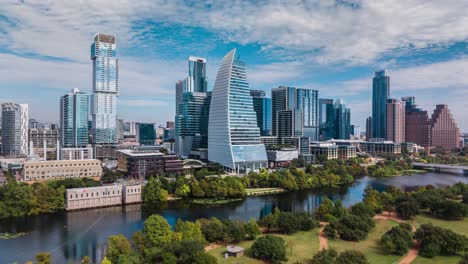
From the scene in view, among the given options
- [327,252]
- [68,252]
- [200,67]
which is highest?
[200,67]

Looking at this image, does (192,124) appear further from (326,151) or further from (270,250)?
(270,250)

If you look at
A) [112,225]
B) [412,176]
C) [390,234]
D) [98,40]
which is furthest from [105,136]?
[390,234]

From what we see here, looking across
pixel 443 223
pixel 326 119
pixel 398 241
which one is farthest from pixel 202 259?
pixel 326 119

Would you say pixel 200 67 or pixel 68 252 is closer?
pixel 68 252

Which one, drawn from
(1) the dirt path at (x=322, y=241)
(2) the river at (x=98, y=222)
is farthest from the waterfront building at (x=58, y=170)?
(1) the dirt path at (x=322, y=241)

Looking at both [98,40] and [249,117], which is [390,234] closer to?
[249,117]

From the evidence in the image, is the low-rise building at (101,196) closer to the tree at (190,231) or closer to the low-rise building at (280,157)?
the tree at (190,231)

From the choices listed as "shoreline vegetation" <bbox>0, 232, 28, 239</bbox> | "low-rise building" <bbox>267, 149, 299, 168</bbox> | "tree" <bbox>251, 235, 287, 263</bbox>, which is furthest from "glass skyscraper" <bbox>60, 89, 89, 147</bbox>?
"tree" <bbox>251, 235, 287, 263</bbox>

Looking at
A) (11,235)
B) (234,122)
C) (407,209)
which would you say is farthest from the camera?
(234,122)

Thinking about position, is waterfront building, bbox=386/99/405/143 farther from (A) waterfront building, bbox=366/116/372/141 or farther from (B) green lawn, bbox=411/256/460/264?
(B) green lawn, bbox=411/256/460/264
